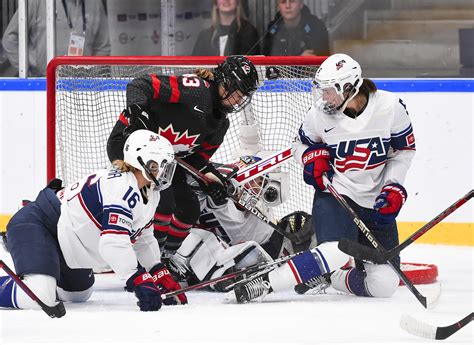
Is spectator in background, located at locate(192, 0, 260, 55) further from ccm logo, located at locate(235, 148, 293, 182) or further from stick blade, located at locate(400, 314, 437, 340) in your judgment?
stick blade, located at locate(400, 314, 437, 340)

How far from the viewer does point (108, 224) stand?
12.6 feet

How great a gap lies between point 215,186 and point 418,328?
4.66ft

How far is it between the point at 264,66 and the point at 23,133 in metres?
1.48

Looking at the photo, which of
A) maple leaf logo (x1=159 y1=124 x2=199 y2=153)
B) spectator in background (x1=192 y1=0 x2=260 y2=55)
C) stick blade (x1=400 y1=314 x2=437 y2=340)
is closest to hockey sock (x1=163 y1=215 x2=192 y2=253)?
maple leaf logo (x1=159 y1=124 x2=199 y2=153)

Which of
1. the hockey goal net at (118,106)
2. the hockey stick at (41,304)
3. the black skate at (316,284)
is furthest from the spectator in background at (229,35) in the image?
the hockey stick at (41,304)

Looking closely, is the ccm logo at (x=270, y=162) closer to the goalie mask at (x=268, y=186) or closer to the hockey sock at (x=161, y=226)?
the goalie mask at (x=268, y=186)

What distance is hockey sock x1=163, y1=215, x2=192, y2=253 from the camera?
4.62 metres

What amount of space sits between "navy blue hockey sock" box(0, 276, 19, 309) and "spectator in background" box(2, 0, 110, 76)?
225 centimetres

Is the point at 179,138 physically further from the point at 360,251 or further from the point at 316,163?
the point at 360,251

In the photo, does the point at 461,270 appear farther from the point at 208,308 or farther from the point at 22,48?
the point at 22,48

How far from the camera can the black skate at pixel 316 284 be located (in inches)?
173

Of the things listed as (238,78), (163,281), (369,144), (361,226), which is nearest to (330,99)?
(369,144)

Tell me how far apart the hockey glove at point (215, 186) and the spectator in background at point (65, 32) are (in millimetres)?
1661

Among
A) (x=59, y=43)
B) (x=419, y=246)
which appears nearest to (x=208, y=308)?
(x=419, y=246)
